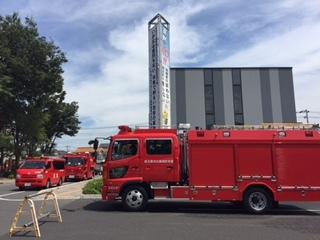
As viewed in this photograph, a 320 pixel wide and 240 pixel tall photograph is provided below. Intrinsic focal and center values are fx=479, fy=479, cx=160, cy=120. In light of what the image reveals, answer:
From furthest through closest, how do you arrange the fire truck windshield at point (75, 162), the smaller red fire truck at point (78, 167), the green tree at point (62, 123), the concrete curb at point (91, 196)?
the green tree at point (62, 123) → the fire truck windshield at point (75, 162) → the smaller red fire truck at point (78, 167) → the concrete curb at point (91, 196)

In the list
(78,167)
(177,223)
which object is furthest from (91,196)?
(78,167)

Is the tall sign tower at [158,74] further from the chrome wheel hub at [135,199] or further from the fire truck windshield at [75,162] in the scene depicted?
the fire truck windshield at [75,162]

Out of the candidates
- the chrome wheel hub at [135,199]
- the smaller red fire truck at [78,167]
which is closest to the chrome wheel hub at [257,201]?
the chrome wheel hub at [135,199]

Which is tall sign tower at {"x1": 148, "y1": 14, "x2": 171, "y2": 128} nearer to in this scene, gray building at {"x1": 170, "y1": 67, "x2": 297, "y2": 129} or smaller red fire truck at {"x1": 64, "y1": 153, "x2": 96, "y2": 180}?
smaller red fire truck at {"x1": 64, "y1": 153, "x2": 96, "y2": 180}

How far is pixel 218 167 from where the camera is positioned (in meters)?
15.9

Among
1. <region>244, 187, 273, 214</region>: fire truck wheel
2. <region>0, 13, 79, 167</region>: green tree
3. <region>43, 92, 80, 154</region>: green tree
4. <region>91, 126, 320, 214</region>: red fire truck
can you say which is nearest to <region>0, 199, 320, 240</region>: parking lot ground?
<region>244, 187, 273, 214</region>: fire truck wheel

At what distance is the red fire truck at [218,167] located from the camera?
1571cm

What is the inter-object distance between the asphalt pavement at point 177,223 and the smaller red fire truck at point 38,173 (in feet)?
30.5

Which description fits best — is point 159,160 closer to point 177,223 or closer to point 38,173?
point 177,223

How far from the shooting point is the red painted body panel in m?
15.7

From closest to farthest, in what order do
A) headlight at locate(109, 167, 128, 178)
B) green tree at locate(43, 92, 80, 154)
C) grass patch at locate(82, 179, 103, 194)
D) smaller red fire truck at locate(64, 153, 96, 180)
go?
headlight at locate(109, 167, 128, 178)
grass patch at locate(82, 179, 103, 194)
smaller red fire truck at locate(64, 153, 96, 180)
green tree at locate(43, 92, 80, 154)

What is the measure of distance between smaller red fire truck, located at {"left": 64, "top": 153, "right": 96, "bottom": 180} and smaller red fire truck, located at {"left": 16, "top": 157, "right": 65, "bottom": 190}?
683cm

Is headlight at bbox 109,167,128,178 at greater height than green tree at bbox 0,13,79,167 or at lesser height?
lesser

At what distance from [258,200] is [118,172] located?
475 centimetres
